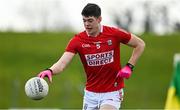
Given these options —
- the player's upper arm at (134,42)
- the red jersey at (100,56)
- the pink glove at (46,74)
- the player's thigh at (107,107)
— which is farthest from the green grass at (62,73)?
the pink glove at (46,74)

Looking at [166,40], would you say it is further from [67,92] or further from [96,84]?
[96,84]

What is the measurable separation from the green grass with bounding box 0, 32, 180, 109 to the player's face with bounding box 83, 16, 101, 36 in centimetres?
2178

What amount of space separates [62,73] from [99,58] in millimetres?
27115

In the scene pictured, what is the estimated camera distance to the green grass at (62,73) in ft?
108

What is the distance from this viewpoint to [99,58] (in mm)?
9336

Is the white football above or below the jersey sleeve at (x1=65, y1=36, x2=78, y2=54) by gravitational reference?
below

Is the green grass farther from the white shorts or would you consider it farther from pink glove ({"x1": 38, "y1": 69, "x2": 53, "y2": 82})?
pink glove ({"x1": 38, "y1": 69, "x2": 53, "y2": 82})

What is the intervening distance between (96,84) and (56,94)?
2435 cm

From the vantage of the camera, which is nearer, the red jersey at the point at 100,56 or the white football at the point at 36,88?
the white football at the point at 36,88

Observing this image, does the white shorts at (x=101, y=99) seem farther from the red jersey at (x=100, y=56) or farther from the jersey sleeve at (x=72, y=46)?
the jersey sleeve at (x=72, y=46)

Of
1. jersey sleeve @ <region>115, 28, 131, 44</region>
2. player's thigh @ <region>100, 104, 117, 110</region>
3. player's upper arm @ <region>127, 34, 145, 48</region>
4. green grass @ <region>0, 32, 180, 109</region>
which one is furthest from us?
green grass @ <region>0, 32, 180, 109</region>

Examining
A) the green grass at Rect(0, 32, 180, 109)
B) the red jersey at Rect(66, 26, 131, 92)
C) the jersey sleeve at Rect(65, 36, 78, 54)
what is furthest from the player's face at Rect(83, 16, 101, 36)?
the green grass at Rect(0, 32, 180, 109)

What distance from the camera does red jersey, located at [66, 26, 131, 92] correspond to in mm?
9367

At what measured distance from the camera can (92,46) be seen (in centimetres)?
939
